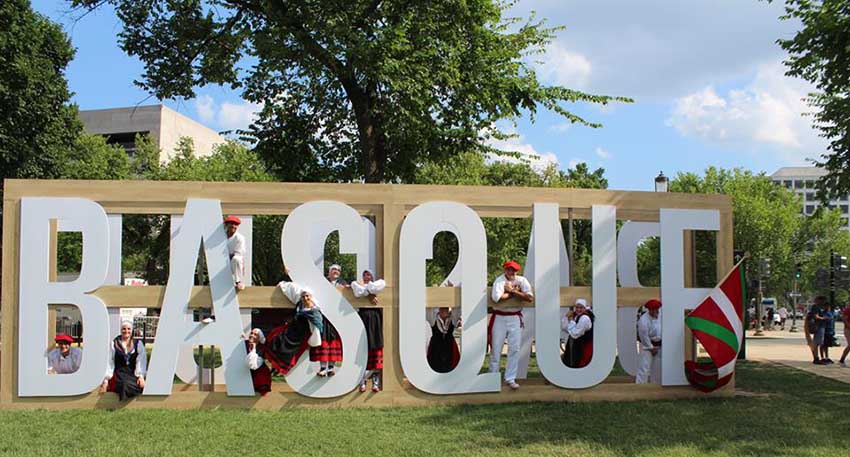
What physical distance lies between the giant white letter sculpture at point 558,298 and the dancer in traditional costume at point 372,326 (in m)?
2.38

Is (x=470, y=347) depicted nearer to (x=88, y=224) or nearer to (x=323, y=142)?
(x=88, y=224)

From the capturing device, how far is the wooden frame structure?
10.9 m

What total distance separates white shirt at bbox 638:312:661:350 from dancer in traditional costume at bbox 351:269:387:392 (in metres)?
4.21

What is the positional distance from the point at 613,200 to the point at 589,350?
2.39m

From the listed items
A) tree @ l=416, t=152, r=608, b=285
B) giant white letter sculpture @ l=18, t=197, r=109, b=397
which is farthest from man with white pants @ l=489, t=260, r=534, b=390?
tree @ l=416, t=152, r=608, b=285

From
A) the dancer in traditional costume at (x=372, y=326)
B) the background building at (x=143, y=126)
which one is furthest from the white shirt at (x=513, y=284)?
the background building at (x=143, y=126)

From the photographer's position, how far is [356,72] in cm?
1814

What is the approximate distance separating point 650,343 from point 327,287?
Result: 524 centimetres

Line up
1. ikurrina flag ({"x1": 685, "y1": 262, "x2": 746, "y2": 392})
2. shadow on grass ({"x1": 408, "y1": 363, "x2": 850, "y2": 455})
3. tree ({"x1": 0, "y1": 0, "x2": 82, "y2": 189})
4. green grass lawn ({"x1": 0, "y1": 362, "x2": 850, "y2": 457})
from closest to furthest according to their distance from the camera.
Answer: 1. green grass lawn ({"x1": 0, "y1": 362, "x2": 850, "y2": 457})
2. shadow on grass ({"x1": 408, "y1": 363, "x2": 850, "y2": 455})
3. ikurrina flag ({"x1": 685, "y1": 262, "x2": 746, "y2": 392})
4. tree ({"x1": 0, "y1": 0, "x2": 82, "y2": 189})

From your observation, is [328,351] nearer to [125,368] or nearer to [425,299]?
[425,299]

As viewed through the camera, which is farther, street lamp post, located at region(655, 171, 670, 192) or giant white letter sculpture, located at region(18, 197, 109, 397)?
street lamp post, located at region(655, 171, 670, 192)

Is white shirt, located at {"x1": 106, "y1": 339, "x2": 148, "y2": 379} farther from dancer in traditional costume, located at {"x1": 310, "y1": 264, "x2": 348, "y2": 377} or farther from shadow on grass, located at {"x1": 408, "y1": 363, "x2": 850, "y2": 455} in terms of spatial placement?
shadow on grass, located at {"x1": 408, "y1": 363, "x2": 850, "y2": 455}

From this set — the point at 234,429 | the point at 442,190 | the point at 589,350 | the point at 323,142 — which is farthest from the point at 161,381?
the point at 323,142

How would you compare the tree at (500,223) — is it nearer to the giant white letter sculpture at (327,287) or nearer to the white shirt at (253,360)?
the giant white letter sculpture at (327,287)
